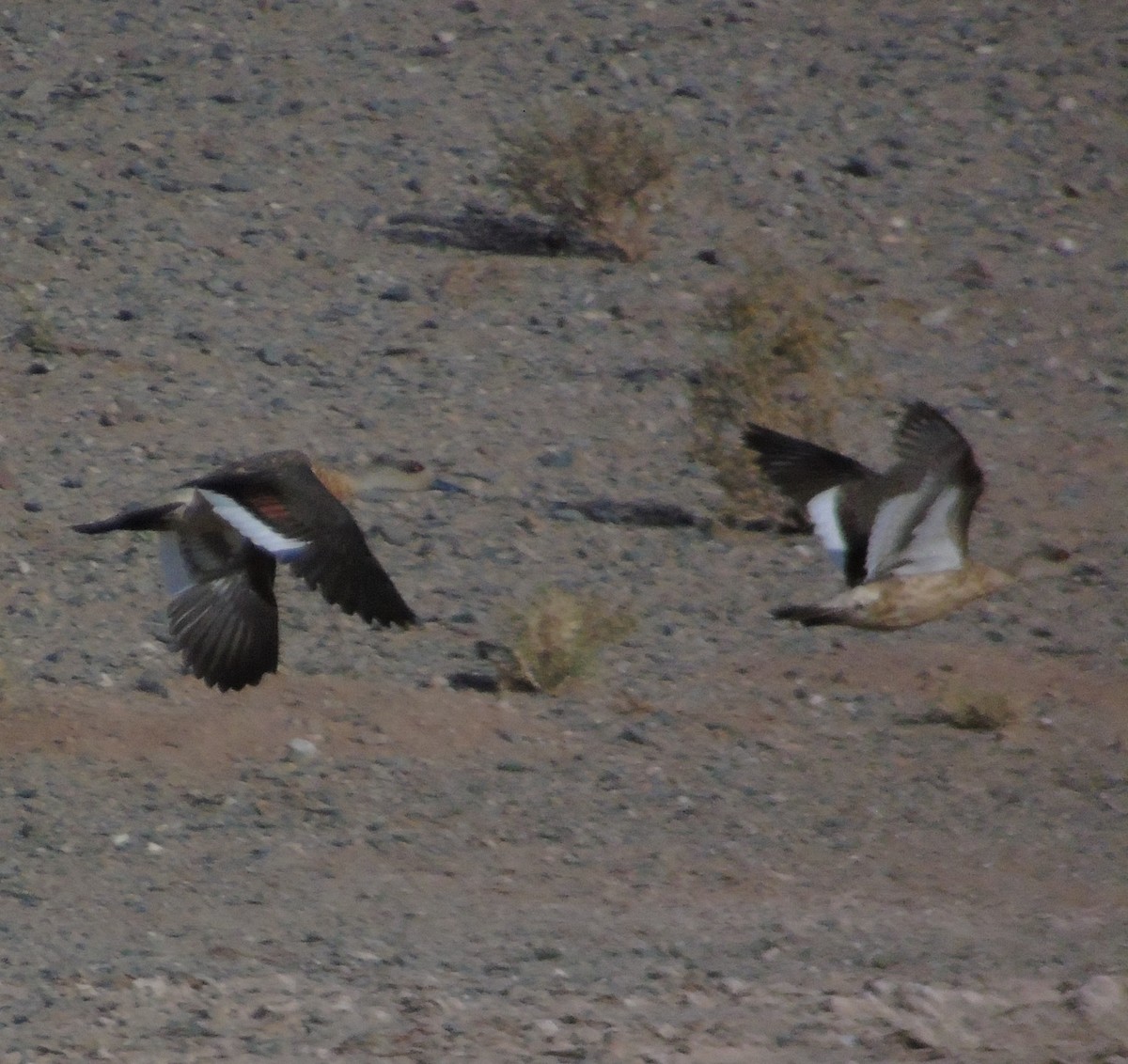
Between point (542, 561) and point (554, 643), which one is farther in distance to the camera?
point (542, 561)

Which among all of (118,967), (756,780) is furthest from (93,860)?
(756,780)

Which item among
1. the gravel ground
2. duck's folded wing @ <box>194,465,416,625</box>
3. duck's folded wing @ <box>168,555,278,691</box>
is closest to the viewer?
the gravel ground

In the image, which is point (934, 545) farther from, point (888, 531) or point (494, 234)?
point (494, 234)

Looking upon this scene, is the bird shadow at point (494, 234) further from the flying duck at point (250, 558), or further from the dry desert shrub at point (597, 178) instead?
the flying duck at point (250, 558)

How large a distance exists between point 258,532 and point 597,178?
7.23 meters

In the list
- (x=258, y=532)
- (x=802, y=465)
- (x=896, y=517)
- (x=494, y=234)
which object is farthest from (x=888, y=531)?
(x=494, y=234)

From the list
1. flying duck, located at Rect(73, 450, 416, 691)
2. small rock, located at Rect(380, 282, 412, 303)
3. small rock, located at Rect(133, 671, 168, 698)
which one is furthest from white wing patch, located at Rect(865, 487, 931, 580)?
small rock, located at Rect(380, 282, 412, 303)

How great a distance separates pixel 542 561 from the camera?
10234 mm

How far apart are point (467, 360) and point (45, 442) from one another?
2433 mm

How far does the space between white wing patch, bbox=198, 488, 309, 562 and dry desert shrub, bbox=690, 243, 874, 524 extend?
417 centimetres

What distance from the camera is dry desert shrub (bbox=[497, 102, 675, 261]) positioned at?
13.5 metres

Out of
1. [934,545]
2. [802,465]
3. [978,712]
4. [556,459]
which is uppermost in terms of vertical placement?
[802,465]

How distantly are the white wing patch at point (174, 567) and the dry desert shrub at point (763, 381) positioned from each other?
395cm

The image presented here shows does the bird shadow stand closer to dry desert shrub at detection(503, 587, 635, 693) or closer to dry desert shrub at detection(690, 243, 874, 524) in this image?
dry desert shrub at detection(690, 243, 874, 524)
